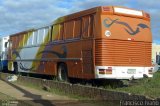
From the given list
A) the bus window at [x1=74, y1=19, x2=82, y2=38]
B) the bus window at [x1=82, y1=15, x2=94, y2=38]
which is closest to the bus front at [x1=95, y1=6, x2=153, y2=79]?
the bus window at [x1=82, y1=15, x2=94, y2=38]

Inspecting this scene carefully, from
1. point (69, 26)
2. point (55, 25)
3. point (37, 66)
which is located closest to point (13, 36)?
point (37, 66)

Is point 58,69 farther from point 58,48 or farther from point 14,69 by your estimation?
point 14,69

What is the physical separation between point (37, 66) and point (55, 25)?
3577mm

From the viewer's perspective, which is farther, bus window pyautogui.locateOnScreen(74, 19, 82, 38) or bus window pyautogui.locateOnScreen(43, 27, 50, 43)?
bus window pyautogui.locateOnScreen(43, 27, 50, 43)

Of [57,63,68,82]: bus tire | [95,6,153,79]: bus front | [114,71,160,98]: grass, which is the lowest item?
[114,71,160,98]: grass

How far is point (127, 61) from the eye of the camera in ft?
52.8

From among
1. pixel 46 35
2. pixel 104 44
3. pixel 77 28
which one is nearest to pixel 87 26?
pixel 77 28

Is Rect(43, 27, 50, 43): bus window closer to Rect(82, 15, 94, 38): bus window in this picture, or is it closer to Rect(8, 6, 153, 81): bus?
Rect(8, 6, 153, 81): bus

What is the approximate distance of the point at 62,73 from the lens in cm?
1900

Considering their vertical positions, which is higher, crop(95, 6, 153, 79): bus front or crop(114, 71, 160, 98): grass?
crop(95, 6, 153, 79): bus front

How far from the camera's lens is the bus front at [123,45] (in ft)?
50.9

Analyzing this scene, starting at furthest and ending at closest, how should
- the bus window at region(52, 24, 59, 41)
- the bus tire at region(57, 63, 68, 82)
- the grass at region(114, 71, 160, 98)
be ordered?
the bus window at region(52, 24, 59, 41)
the bus tire at region(57, 63, 68, 82)
the grass at region(114, 71, 160, 98)

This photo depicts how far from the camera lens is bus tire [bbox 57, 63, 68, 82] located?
1862cm

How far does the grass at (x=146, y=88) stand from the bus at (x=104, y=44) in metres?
0.35
